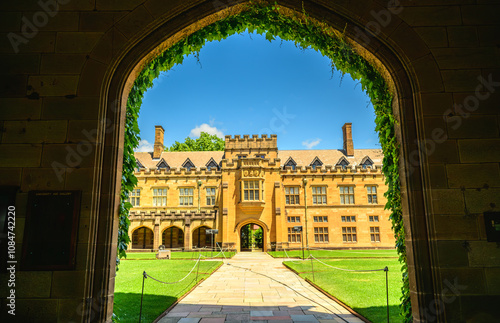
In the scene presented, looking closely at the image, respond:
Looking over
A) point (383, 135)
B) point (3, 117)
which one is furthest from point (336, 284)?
point (3, 117)

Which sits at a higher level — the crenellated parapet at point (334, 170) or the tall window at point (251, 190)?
the crenellated parapet at point (334, 170)

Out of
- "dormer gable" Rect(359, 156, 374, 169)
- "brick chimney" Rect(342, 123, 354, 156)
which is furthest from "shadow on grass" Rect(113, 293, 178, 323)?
"brick chimney" Rect(342, 123, 354, 156)

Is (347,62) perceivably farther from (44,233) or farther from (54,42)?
(44,233)

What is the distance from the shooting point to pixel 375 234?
3014cm

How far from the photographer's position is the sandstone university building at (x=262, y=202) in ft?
93.6

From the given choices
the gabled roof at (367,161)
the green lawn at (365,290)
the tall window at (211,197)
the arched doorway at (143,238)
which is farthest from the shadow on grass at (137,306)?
the gabled roof at (367,161)

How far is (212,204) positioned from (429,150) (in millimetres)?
27781

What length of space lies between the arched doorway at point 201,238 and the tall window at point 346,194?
13.9 m

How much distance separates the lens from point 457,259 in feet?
11.6

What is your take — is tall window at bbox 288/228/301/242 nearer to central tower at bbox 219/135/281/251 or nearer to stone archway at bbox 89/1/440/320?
central tower at bbox 219/135/281/251

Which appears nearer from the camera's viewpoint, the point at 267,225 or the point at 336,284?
the point at 336,284

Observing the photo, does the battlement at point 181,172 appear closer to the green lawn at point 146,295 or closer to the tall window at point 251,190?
the tall window at point 251,190

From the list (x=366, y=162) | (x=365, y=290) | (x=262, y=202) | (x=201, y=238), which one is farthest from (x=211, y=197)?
(x=365, y=290)

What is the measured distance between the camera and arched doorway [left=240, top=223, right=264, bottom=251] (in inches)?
1277
